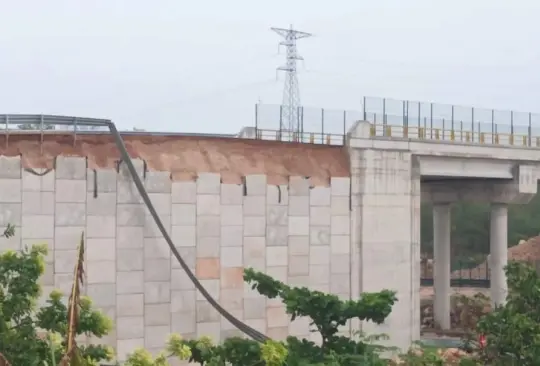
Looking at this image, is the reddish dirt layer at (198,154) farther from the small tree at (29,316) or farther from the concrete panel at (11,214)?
the small tree at (29,316)

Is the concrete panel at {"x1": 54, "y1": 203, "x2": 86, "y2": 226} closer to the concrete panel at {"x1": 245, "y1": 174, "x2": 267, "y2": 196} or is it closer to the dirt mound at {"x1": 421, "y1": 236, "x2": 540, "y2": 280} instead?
the concrete panel at {"x1": 245, "y1": 174, "x2": 267, "y2": 196}

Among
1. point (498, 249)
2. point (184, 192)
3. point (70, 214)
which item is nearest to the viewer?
point (70, 214)

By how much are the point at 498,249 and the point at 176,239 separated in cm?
1735

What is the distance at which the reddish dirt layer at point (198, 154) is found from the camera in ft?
62.7

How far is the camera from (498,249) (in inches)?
1238

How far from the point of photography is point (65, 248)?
61.7ft

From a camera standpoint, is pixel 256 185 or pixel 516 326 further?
pixel 256 185

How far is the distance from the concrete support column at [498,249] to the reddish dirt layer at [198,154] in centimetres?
1137

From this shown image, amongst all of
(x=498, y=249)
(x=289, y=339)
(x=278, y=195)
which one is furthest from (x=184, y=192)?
(x=498, y=249)

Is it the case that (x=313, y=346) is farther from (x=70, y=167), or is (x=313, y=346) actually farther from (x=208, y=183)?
(x=70, y=167)

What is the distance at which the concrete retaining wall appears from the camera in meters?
18.8

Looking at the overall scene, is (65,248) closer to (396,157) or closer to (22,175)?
(22,175)

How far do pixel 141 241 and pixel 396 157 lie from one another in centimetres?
1000

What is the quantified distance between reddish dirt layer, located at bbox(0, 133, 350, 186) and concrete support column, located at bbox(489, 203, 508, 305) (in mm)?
11368
